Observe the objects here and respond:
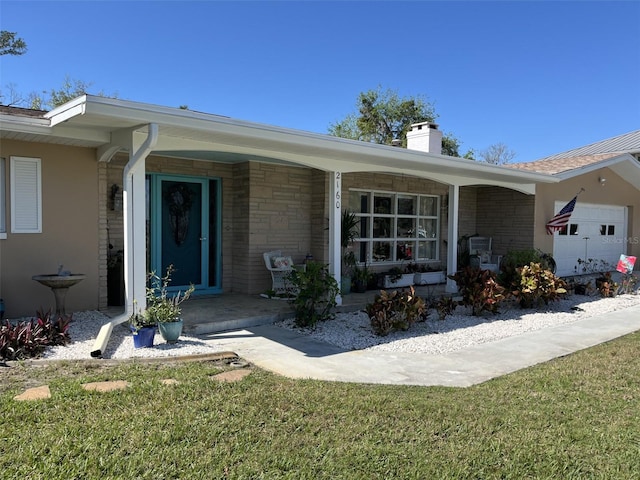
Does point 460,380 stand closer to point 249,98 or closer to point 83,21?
point 83,21

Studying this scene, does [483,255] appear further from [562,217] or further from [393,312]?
[393,312]

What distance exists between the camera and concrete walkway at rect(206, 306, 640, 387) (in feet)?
16.1

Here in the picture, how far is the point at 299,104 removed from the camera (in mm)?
30875

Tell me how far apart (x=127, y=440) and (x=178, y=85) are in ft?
83.2

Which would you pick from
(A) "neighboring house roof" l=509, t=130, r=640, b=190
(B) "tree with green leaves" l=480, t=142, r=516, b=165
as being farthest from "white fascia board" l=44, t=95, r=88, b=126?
(B) "tree with green leaves" l=480, t=142, r=516, b=165

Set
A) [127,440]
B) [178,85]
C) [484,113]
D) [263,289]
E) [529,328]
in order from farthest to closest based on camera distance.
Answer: [484,113], [178,85], [263,289], [529,328], [127,440]

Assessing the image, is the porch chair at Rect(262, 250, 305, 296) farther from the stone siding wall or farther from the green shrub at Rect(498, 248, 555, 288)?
the stone siding wall

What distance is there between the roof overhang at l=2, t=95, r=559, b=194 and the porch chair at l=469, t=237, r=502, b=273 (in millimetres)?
3620

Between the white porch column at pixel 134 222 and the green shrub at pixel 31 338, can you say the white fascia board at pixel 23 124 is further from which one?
the green shrub at pixel 31 338

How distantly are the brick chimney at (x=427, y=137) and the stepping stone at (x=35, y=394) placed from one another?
9.18 meters

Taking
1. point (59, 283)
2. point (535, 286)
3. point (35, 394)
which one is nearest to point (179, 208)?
point (59, 283)

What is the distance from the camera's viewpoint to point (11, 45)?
661 inches

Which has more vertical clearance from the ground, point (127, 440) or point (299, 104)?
point (299, 104)

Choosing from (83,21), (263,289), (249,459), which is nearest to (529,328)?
(263,289)
